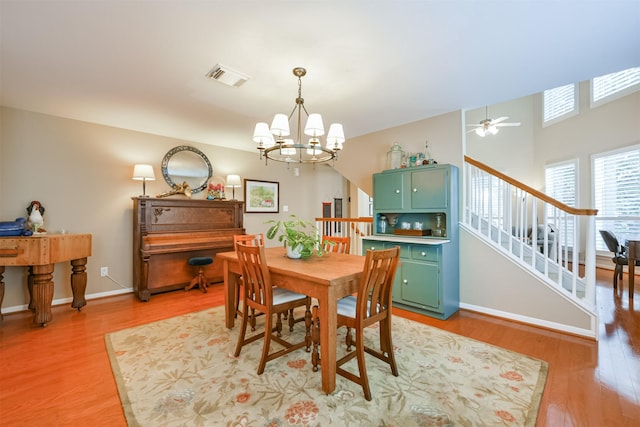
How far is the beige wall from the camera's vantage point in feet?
10.4

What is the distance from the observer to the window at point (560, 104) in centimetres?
565

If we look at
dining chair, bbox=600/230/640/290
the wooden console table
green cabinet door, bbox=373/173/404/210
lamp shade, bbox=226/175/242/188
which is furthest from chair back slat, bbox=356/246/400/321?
dining chair, bbox=600/230/640/290

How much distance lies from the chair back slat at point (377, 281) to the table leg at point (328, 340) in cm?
18

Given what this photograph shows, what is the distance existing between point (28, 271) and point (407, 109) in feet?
16.4

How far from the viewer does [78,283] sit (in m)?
3.20

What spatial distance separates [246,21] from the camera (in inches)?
70.1

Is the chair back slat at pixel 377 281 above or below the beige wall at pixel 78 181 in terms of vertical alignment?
below

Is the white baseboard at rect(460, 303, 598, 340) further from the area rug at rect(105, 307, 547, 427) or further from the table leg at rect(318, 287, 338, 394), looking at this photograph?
the table leg at rect(318, 287, 338, 394)

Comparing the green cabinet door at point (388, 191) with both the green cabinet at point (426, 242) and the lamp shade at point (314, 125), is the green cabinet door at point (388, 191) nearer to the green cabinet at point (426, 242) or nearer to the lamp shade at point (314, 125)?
the green cabinet at point (426, 242)

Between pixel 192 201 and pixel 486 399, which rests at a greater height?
pixel 192 201

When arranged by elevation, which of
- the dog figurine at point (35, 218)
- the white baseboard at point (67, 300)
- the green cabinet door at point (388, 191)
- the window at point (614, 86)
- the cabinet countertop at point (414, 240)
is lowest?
the white baseboard at point (67, 300)

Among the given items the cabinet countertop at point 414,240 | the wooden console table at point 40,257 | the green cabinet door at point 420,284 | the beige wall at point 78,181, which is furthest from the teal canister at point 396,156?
the wooden console table at point 40,257

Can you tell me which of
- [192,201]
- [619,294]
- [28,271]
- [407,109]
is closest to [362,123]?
[407,109]

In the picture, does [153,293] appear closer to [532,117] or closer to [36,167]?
[36,167]
